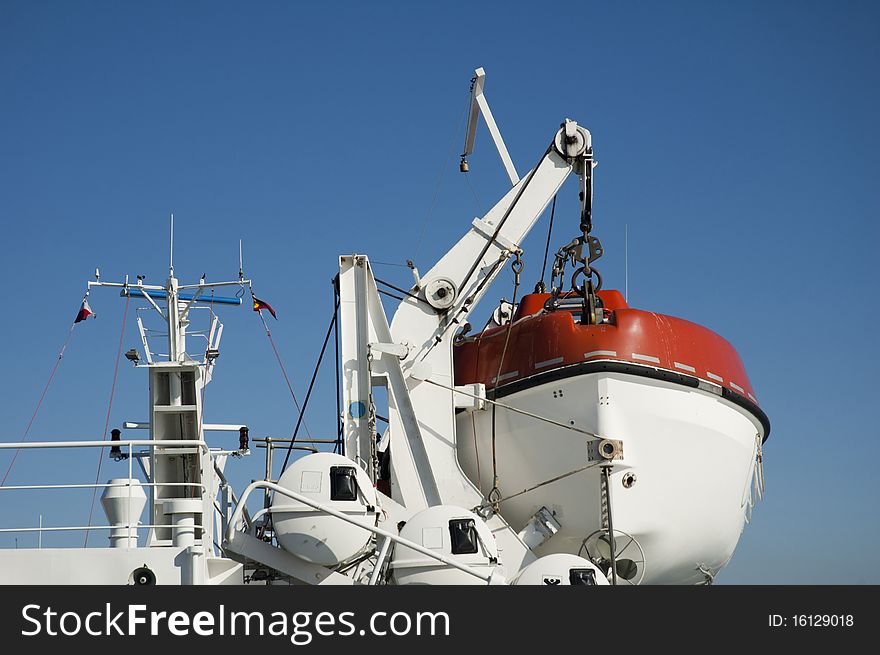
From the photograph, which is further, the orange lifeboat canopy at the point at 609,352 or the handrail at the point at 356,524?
the orange lifeboat canopy at the point at 609,352

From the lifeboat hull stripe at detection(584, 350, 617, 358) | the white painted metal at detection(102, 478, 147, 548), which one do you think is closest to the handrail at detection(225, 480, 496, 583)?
the lifeboat hull stripe at detection(584, 350, 617, 358)

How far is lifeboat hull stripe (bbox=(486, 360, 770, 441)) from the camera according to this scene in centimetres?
1266

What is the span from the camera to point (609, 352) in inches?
502

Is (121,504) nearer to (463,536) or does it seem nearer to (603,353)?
(463,536)

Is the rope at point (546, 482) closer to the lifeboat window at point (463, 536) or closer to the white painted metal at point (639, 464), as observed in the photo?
the white painted metal at point (639, 464)

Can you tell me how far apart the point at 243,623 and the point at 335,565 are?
2761 millimetres

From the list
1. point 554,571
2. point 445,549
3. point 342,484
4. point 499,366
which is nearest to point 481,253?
point 499,366

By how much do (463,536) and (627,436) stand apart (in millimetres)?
2614

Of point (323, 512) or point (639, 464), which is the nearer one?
point (323, 512)

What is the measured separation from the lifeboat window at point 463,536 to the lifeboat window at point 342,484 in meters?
1.08

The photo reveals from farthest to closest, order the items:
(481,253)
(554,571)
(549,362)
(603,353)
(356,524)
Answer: (481,253), (549,362), (603,353), (554,571), (356,524)

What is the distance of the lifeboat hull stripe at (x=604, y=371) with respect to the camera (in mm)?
12664

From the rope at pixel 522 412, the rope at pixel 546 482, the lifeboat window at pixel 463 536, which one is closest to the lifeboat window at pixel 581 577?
the lifeboat window at pixel 463 536

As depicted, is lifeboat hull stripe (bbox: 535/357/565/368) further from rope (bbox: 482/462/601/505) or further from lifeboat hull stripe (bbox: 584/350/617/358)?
rope (bbox: 482/462/601/505)
